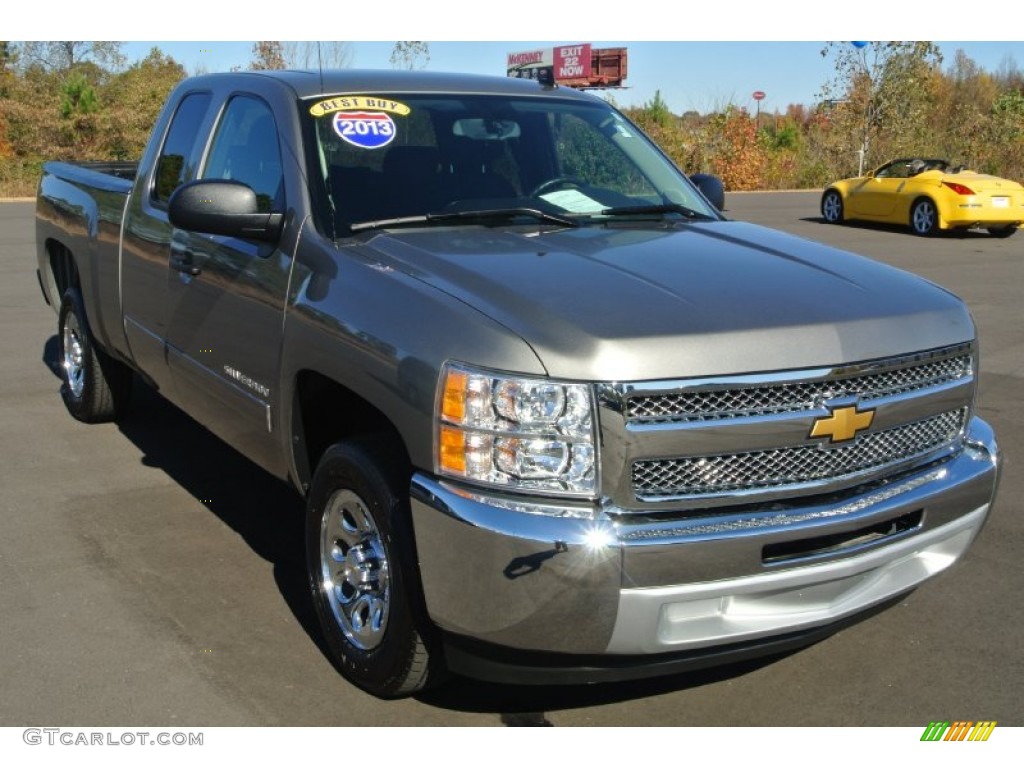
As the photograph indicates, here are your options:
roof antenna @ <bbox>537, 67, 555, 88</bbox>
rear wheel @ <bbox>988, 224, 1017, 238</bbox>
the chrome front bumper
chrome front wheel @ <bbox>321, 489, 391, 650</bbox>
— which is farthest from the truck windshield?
rear wheel @ <bbox>988, 224, 1017, 238</bbox>

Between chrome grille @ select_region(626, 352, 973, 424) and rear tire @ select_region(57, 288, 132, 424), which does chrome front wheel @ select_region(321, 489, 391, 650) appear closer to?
chrome grille @ select_region(626, 352, 973, 424)

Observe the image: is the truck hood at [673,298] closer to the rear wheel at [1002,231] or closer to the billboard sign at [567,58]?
the rear wheel at [1002,231]

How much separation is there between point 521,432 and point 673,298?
0.66 metres

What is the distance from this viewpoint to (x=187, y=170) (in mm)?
5348

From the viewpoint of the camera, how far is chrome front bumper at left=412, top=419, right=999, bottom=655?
3.02m

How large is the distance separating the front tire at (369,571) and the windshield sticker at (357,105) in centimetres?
146

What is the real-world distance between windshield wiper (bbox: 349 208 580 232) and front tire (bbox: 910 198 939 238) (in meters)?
16.4

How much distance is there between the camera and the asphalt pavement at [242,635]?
3.67 metres

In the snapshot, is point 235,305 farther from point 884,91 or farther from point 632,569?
point 884,91

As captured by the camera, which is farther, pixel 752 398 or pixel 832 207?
pixel 832 207

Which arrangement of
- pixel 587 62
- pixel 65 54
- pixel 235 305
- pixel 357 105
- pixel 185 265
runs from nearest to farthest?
pixel 235 305 < pixel 357 105 < pixel 185 265 < pixel 65 54 < pixel 587 62

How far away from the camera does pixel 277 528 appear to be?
5.32 m

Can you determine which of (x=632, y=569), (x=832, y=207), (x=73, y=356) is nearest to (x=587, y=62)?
(x=832, y=207)
